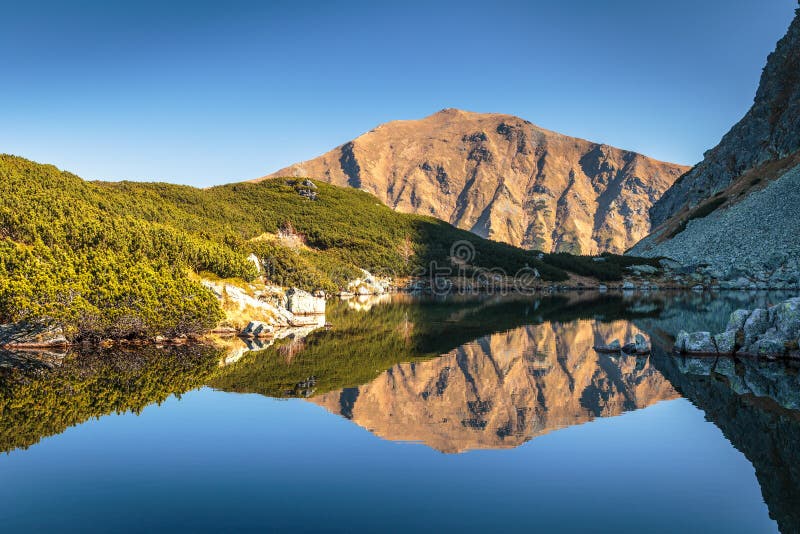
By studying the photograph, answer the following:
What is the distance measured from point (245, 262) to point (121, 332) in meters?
26.7

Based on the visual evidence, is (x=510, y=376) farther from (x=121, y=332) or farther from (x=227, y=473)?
(x=121, y=332)

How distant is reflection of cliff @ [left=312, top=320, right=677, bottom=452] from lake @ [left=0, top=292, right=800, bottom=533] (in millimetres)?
197

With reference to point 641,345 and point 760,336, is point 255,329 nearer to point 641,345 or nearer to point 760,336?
point 641,345

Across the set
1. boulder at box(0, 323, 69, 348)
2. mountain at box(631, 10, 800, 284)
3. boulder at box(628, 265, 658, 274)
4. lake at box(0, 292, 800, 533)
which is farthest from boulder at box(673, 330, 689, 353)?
boulder at box(628, 265, 658, 274)

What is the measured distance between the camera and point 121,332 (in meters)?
49.2

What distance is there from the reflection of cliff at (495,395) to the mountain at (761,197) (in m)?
107

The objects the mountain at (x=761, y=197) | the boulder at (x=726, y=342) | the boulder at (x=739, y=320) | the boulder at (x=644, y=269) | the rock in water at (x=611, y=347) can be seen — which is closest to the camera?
the boulder at (x=726, y=342)

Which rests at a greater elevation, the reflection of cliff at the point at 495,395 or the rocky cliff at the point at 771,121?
the rocky cliff at the point at 771,121

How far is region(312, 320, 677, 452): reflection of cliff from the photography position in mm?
27969

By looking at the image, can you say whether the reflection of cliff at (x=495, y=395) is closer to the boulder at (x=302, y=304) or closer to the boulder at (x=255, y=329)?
the boulder at (x=255, y=329)

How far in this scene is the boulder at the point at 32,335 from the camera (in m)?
44.1

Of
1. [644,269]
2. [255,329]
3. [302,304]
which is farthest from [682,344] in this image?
[644,269]

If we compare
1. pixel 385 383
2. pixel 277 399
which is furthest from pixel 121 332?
pixel 385 383

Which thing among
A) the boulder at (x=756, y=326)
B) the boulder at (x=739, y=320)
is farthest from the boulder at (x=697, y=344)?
the boulder at (x=756, y=326)
